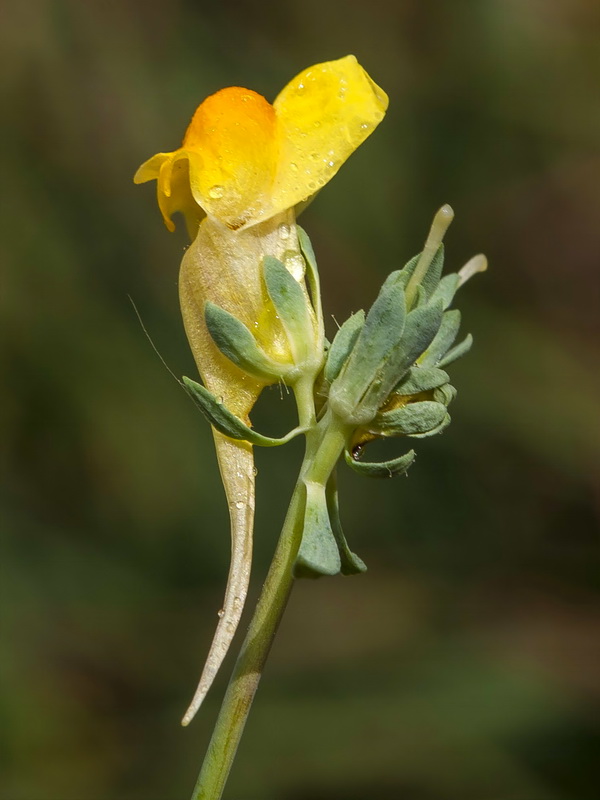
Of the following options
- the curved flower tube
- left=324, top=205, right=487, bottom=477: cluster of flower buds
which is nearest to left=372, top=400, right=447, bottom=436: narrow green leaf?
left=324, top=205, right=487, bottom=477: cluster of flower buds

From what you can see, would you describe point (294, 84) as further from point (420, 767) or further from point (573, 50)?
point (573, 50)

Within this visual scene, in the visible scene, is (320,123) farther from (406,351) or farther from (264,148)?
(406,351)

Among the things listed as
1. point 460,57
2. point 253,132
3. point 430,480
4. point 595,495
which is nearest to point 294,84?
point 253,132

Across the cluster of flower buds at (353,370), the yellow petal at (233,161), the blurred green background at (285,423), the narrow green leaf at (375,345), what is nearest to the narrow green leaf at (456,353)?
the cluster of flower buds at (353,370)

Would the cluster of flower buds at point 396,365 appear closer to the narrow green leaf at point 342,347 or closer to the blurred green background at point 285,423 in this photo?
the narrow green leaf at point 342,347

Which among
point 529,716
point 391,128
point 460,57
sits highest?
point 460,57

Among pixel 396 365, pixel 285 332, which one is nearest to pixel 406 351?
pixel 396 365
